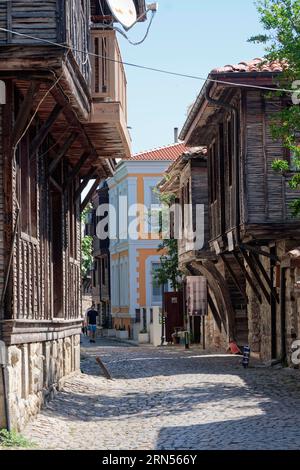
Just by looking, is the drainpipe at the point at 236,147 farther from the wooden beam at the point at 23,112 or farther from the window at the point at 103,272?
the window at the point at 103,272

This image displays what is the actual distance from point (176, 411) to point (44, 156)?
4.49m

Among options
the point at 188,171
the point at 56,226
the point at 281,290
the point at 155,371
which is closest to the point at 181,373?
the point at 155,371

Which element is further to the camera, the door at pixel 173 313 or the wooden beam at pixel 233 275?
the door at pixel 173 313

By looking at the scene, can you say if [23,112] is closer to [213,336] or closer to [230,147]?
[230,147]

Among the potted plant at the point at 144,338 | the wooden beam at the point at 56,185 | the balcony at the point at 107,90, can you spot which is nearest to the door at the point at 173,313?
the potted plant at the point at 144,338

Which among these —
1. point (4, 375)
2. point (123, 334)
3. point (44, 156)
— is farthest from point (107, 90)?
point (123, 334)

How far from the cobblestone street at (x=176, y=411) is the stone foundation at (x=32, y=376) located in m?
0.20

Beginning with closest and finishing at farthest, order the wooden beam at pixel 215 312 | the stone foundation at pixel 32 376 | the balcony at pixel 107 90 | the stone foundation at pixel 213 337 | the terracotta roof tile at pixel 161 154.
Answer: the stone foundation at pixel 32 376, the balcony at pixel 107 90, the stone foundation at pixel 213 337, the wooden beam at pixel 215 312, the terracotta roof tile at pixel 161 154

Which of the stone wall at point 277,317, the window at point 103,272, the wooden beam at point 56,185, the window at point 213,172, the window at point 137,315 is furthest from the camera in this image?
the window at point 103,272

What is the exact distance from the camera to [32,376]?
1292 centimetres

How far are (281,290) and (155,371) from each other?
3.19 meters

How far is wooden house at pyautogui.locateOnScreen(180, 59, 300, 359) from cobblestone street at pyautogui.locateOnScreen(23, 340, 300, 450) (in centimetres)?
198

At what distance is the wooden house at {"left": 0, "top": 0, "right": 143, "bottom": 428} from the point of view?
11328mm

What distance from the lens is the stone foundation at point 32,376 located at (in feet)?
36.7
